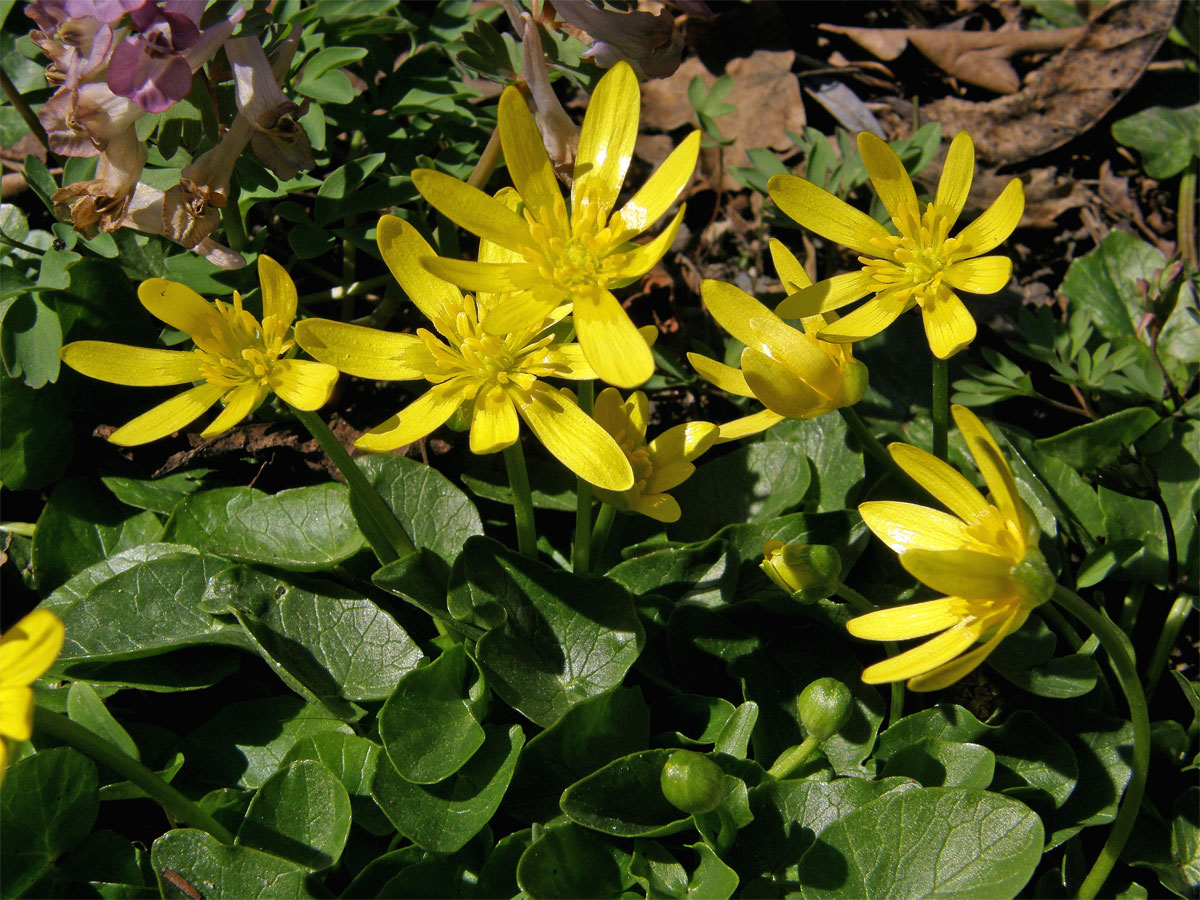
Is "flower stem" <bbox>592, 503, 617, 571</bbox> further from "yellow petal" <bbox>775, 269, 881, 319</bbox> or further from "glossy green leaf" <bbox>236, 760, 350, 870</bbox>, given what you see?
"glossy green leaf" <bbox>236, 760, 350, 870</bbox>

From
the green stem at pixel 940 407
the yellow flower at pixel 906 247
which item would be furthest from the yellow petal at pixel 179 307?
the green stem at pixel 940 407

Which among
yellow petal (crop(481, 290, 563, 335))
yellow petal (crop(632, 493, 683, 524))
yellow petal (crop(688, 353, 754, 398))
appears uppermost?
yellow petal (crop(481, 290, 563, 335))

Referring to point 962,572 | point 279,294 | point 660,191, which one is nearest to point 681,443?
point 660,191

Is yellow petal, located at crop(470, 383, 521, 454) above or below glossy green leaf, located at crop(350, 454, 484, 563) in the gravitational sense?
above

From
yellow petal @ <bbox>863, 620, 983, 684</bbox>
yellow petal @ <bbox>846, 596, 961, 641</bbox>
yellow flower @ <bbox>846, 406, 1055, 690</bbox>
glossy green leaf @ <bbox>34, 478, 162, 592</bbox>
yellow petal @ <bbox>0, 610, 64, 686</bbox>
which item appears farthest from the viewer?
glossy green leaf @ <bbox>34, 478, 162, 592</bbox>

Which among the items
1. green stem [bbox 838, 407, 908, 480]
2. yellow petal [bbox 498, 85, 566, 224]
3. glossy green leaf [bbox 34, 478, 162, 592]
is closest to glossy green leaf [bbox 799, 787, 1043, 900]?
green stem [bbox 838, 407, 908, 480]

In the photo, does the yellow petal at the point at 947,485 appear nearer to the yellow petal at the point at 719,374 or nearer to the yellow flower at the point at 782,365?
the yellow flower at the point at 782,365
